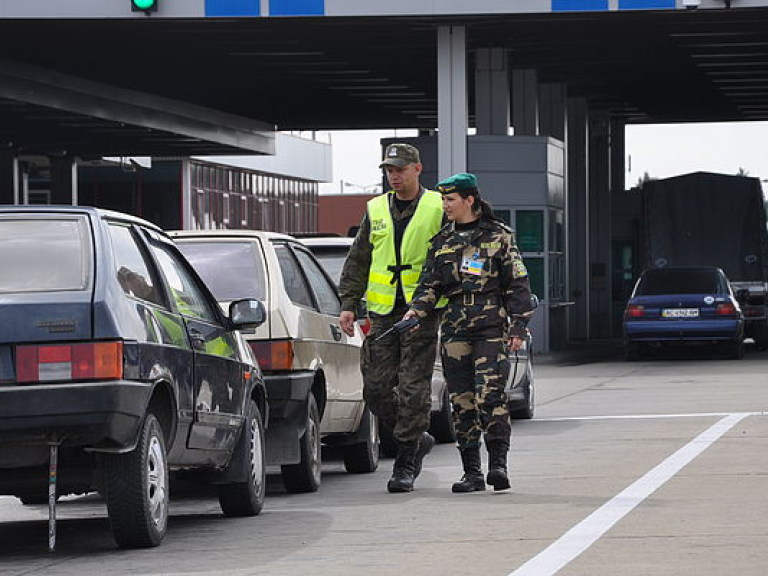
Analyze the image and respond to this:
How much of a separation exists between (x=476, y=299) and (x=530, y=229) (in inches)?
941

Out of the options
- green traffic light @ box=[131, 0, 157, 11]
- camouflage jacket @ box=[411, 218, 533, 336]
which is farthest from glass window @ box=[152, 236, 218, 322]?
green traffic light @ box=[131, 0, 157, 11]

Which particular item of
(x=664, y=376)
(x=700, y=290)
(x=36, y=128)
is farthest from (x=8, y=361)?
(x=36, y=128)

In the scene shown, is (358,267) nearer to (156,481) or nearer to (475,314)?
(475,314)

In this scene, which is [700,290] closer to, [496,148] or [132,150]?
[496,148]

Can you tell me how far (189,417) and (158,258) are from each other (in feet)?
2.77

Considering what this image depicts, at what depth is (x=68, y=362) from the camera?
342 inches

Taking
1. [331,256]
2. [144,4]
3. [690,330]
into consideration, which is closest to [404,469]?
[331,256]

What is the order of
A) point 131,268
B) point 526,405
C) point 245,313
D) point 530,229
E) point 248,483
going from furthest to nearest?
point 530,229, point 526,405, point 248,483, point 245,313, point 131,268

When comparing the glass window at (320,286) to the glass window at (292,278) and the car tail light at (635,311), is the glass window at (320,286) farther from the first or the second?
the car tail light at (635,311)

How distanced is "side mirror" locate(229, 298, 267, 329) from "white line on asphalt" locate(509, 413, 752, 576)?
205cm

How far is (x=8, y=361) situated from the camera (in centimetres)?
867

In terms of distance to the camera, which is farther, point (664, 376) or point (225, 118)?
point (225, 118)

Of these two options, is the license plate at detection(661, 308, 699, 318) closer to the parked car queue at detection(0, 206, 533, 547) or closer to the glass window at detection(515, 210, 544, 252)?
the glass window at detection(515, 210, 544, 252)

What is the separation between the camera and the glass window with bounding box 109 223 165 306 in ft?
30.6
